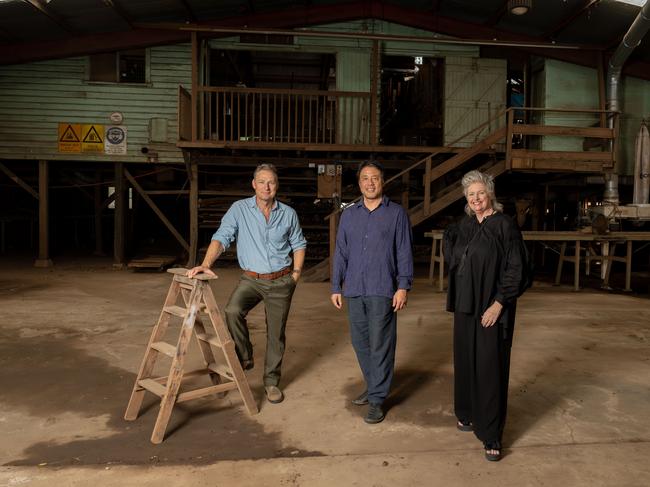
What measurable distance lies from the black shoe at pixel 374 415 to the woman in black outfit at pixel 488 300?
0.67 meters

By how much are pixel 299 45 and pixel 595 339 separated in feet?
28.9

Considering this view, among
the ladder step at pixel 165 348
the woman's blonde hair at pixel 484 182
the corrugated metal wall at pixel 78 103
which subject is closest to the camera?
the woman's blonde hair at pixel 484 182

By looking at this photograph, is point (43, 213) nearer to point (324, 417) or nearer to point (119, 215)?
point (119, 215)

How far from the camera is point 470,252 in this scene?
3.05 m

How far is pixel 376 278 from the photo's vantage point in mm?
3436

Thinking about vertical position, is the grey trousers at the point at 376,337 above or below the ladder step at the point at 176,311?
below

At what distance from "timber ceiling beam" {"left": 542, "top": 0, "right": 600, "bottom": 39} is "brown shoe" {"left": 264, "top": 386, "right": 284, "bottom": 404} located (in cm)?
942

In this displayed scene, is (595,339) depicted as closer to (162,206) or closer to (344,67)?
(344,67)

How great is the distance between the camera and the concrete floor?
→ 2838mm

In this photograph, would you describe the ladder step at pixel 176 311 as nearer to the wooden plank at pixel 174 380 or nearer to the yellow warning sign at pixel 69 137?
the wooden plank at pixel 174 380

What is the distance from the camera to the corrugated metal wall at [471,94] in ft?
38.8

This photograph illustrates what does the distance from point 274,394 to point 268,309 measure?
25.1 inches

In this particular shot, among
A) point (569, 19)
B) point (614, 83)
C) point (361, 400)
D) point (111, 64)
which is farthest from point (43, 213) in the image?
point (614, 83)

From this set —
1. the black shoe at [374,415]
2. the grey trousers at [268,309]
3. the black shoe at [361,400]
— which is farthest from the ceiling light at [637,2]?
the black shoe at [374,415]
